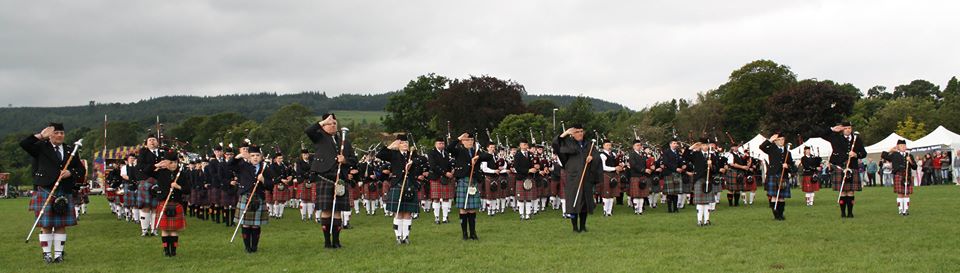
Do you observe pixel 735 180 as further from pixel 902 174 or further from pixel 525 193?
pixel 525 193

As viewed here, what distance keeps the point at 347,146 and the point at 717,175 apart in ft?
40.0

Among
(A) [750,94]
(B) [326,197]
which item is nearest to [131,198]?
(B) [326,197]

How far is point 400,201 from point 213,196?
9540 mm

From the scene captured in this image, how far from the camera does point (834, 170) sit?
17.2 metres

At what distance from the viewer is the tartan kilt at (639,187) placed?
2031cm

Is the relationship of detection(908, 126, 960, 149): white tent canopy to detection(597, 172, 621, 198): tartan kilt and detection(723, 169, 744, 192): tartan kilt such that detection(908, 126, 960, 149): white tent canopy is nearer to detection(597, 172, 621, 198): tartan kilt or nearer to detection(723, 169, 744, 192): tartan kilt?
detection(723, 169, 744, 192): tartan kilt

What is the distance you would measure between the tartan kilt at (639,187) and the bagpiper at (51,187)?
13243 mm

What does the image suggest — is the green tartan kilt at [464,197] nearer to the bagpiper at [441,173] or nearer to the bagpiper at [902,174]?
the bagpiper at [441,173]

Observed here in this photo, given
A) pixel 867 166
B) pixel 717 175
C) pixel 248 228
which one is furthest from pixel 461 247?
pixel 867 166

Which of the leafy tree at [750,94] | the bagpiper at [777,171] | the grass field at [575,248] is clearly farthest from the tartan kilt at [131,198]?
the leafy tree at [750,94]

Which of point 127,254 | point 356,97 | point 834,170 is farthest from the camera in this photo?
point 356,97

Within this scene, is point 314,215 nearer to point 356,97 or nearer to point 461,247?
point 461,247

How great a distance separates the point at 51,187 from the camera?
1109 cm

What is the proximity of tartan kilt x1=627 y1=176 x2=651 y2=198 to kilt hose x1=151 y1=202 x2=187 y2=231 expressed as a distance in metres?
11.9
